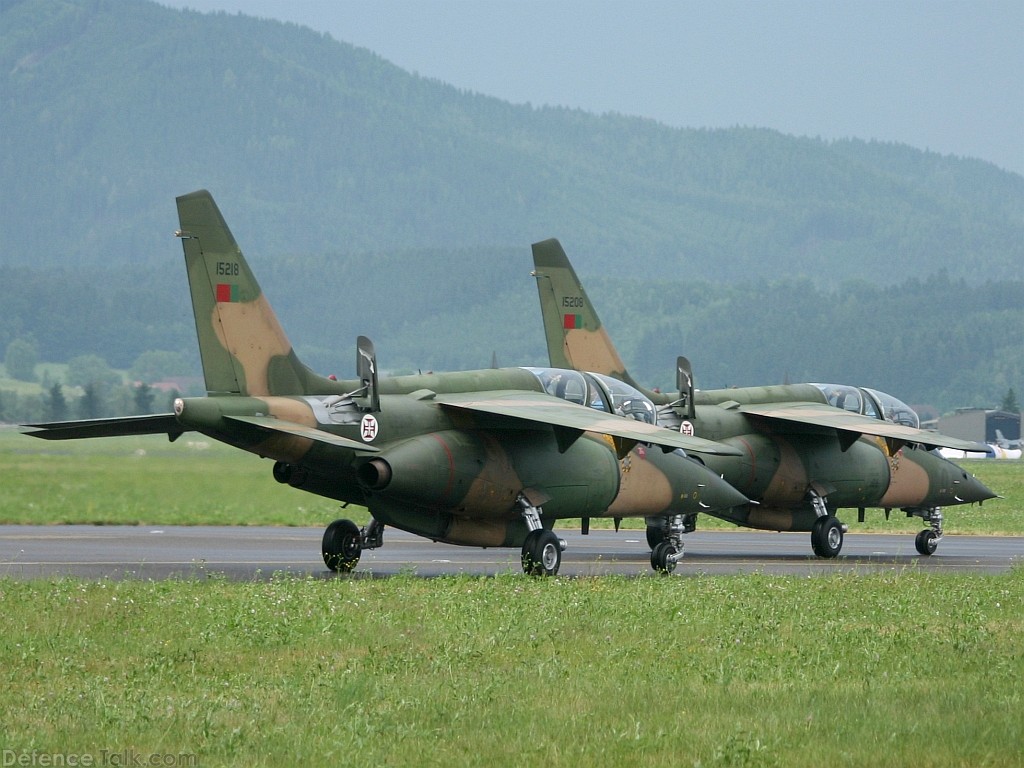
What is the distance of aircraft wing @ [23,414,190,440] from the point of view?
21.4 meters

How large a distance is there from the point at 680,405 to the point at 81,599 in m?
13.3

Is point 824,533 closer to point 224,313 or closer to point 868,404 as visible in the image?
point 868,404

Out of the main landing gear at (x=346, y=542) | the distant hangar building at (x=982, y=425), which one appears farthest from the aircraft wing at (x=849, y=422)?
the distant hangar building at (x=982, y=425)

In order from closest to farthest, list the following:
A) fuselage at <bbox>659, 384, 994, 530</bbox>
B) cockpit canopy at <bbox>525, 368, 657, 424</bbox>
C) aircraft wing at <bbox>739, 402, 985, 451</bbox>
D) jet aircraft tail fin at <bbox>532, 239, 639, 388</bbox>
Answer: cockpit canopy at <bbox>525, 368, 657, 424</bbox> < aircraft wing at <bbox>739, 402, 985, 451</bbox> < fuselage at <bbox>659, 384, 994, 530</bbox> < jet aircraft tail fin at <bbox>532, 239, 639, 388</bbox>

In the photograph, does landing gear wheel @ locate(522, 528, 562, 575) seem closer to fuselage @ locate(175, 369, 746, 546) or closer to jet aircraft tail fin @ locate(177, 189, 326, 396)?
fuselage @ locate(175, 369, 746, 546)

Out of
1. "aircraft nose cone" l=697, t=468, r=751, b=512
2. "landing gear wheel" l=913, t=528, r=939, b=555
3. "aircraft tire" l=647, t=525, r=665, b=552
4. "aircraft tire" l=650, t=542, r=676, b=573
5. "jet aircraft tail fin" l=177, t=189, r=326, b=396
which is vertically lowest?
"landing gear wheel" l=913, t=528, r=939, b=555

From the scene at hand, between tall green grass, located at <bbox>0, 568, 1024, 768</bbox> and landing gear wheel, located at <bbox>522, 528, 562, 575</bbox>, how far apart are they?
3.13 m

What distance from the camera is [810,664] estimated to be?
12.9 m

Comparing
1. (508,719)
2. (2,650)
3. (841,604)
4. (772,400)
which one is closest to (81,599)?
→ (2,650)

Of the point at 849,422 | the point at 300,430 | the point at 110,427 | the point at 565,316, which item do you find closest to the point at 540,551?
the point at 300,430

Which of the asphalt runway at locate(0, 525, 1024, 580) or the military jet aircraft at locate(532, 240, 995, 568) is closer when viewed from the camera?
the asphalt runway at locate(0, 525, 1024, 580)

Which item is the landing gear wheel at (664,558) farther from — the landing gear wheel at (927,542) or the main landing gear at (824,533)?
the landing gear wheel at (927,542)

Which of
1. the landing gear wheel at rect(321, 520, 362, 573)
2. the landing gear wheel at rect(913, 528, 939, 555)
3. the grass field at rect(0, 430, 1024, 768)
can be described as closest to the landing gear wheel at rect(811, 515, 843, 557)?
the landing gear wheel at rect(913, 528, 939, 555)

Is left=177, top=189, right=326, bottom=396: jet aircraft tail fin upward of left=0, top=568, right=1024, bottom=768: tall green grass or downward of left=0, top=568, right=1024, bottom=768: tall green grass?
upward
